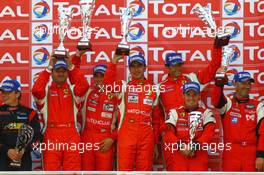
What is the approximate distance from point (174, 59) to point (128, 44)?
39cm

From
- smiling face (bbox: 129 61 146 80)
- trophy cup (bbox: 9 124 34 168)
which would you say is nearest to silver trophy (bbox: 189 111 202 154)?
smiling face (bbox: 129 61 146 80)

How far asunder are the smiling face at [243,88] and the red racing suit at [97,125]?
963 mm

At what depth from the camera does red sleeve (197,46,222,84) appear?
574cm

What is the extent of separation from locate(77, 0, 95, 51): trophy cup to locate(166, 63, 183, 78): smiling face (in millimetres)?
653

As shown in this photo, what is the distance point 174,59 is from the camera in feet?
19.2

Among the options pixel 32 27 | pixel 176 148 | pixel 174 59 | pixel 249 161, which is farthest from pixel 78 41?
pixel 249 161

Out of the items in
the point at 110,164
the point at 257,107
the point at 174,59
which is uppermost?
the point at 174,59

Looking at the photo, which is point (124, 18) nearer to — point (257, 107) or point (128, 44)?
point (128, 44)

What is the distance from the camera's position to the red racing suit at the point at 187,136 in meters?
5.66

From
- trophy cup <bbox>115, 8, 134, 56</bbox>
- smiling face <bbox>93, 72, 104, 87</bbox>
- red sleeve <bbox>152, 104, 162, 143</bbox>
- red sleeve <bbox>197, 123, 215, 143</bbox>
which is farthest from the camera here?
smiling face <bbox>93, 72, 104, 87</bbox>

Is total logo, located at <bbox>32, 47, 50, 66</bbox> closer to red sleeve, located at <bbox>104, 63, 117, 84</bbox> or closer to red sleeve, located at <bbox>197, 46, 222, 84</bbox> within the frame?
red sleeve, located at <bbox>104, 63, 117, 84</bbox>

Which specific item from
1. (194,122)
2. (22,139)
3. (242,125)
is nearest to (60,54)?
(22,139)

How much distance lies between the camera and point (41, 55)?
600 centimetres

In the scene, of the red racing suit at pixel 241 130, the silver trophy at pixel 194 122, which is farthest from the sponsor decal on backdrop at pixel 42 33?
the red racing suit at pixel 241 130
